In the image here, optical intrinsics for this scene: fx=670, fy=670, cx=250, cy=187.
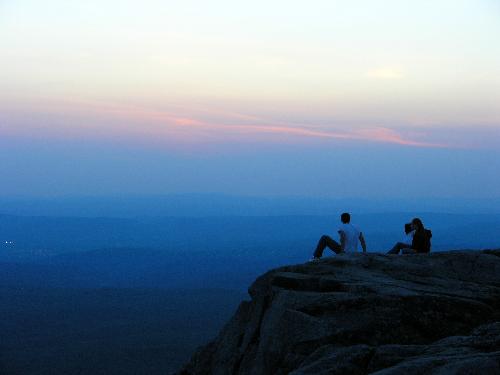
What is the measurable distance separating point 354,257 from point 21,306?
186120 millimetres

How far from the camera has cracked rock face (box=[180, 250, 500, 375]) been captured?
12.5 metres

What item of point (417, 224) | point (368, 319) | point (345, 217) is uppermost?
point (345, 217)

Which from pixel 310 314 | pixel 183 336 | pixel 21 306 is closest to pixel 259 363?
pixel 310 314

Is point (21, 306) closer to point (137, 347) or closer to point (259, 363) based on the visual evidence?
point (137, 347)

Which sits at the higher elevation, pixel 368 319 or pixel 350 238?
pixel 350 238

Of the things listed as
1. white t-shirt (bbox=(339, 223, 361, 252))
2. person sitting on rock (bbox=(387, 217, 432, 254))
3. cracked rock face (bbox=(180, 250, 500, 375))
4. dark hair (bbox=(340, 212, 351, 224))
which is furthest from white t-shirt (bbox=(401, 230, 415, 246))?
cracked rock face (bbox=(180, 250, 500, 375))

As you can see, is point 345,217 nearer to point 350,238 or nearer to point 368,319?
point 350,238

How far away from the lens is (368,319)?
15398 millimetres

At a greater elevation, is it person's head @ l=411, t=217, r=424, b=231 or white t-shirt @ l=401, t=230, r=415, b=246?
person's head @ l=411, t=217, r=424, b=231

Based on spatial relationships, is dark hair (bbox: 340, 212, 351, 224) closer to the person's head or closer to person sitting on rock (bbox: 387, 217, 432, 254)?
Result: person sitting on rock (bbox: 387, 217, 432, 254)

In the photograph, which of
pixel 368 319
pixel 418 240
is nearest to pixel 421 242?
pixel 418 240

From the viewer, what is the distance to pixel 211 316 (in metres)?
168

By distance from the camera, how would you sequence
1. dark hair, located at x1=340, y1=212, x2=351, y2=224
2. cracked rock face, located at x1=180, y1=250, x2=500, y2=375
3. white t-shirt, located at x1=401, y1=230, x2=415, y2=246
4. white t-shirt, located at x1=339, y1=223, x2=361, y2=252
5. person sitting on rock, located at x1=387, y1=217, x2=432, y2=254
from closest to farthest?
cracked rock face, located at x1=180, y1=250, x2=500, y2=375
person sitting on rock, located at x1=387, y1=217, x2=432, y2=254
dark hair, located at x1=340, y1=212, x2=351, y2=224
white t-shirt, located at x1=339, y1=223, x2=361, y2=252
white t-shirt, located at x1=401, y1=230, x2=415, y2=246

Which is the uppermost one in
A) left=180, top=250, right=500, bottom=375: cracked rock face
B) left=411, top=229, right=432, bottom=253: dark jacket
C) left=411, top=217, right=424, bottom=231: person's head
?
left=411, top=217, right=424, bottom=231: person's head
